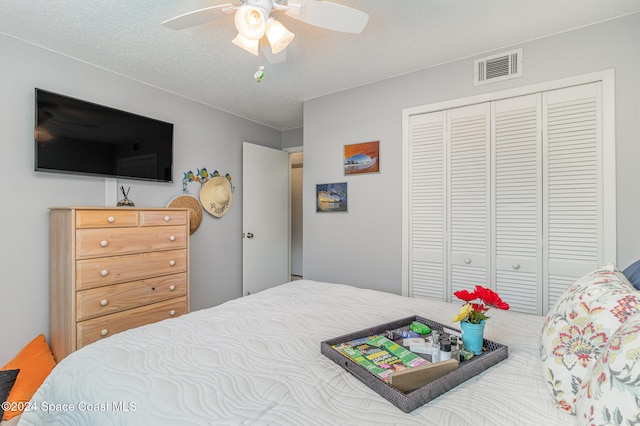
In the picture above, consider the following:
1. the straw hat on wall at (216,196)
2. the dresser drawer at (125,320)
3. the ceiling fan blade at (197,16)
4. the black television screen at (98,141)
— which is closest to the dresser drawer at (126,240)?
the dresser drawer at (125,320)

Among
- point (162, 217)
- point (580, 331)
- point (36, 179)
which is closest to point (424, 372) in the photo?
point (580, 331)

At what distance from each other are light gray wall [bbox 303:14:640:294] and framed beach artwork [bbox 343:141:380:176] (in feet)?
0.19

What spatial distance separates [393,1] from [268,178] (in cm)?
268

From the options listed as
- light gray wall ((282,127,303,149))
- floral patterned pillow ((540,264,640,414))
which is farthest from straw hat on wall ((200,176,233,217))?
floral patterned pillow ((540,264,640,414))

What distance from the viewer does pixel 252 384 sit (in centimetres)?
93

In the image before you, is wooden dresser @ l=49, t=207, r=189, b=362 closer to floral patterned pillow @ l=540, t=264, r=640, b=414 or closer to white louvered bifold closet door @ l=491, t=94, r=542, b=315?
floral patterned pillow @ l=540, t=264, r=640, b=414

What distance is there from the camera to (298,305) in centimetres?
175

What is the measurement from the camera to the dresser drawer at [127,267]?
2.05m

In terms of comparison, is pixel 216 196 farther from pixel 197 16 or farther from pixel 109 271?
pixel 197 16

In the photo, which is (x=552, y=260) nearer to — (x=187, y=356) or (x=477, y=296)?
(x=477, y=296)

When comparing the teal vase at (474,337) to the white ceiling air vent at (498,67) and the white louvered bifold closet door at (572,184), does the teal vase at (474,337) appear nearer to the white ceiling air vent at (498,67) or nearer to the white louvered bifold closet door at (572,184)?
the white louvered bifold closet door at (572,184)

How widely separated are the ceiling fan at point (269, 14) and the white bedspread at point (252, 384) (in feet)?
4.79

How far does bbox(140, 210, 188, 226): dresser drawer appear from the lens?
7.87 feet

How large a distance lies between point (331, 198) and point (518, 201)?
1620mm
